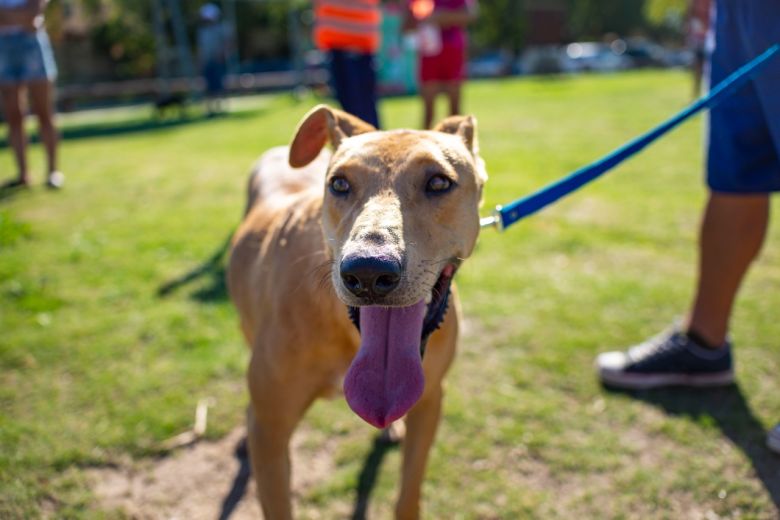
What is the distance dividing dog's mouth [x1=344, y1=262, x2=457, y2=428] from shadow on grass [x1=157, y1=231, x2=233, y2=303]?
2.86 m

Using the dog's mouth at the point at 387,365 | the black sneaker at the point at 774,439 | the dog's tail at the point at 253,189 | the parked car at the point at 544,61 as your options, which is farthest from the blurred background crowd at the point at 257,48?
the black sneaker at the point at 774,439

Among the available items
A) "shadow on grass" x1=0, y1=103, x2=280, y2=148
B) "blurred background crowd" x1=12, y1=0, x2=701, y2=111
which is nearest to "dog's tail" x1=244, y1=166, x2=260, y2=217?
"shadow on grass" x1=0, y1=103, x2=280, y2=148

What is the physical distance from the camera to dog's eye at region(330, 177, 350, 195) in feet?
7.27

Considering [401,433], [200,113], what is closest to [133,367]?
[401,433]

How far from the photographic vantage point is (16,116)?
7.90 metres

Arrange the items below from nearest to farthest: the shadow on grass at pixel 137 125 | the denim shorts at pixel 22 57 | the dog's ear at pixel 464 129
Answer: the dog's ear at pixel 464 129, the denim shorts at pixel 22 57, the shadow on grass at pixel 137 125

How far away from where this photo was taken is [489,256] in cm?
545

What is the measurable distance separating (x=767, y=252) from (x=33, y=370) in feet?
19.5

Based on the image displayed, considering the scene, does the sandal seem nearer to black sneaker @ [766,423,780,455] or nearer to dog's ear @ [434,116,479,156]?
dog's ear @ [434,116,479,156]

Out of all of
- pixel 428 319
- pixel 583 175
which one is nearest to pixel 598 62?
pixel 583 175

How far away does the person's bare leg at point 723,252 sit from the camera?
3232mm

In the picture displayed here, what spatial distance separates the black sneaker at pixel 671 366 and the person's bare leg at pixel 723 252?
0.09 metres

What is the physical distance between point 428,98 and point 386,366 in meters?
6.21

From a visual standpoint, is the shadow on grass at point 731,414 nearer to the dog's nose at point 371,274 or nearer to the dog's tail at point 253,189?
the dog's nose at point 371,274
